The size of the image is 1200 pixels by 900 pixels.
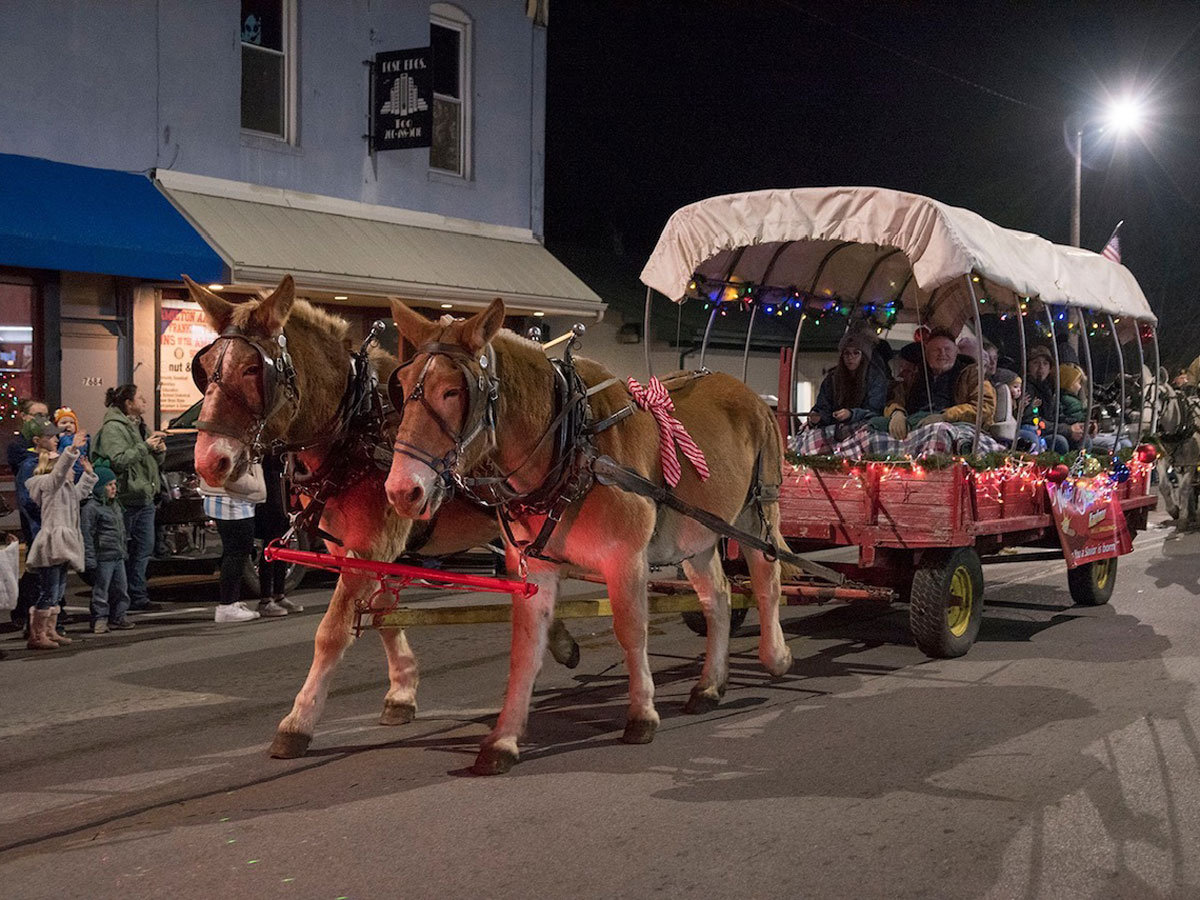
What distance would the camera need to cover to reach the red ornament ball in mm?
9430

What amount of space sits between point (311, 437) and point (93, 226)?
8995 millimetres

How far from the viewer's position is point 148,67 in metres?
15.2

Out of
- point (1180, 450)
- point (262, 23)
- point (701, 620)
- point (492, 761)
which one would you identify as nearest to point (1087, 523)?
point (701, 620)

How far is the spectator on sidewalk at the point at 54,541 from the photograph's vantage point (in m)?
9.61

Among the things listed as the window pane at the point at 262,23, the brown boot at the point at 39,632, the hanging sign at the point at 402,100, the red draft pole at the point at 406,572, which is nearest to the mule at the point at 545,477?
the red draft pole at the point at 406,572

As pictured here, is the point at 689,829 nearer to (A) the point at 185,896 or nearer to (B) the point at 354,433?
(A) the point at 185,896

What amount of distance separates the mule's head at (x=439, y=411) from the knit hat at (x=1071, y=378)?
22.9 feet

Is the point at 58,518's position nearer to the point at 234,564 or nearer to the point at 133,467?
the point at 133,467

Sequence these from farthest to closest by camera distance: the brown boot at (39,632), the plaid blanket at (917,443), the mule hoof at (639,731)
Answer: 1. the brown boot at (39,632)
2. the plaid blanket at (917,443)
3. the mule hoof at (639,731)

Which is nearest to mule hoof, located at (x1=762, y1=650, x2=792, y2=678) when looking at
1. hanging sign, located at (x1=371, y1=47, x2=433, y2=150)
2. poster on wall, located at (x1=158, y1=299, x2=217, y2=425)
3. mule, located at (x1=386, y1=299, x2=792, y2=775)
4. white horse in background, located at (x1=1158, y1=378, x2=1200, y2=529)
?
mule, located at (x1=386, y1=299, x2=792, y2=775)

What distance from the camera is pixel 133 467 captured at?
35.1ft

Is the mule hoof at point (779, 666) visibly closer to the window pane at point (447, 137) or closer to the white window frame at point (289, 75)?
the white window frame at point (289, 75)

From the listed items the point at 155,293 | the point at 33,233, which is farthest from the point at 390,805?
the point at 155,293

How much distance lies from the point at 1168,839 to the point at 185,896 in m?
3.61
